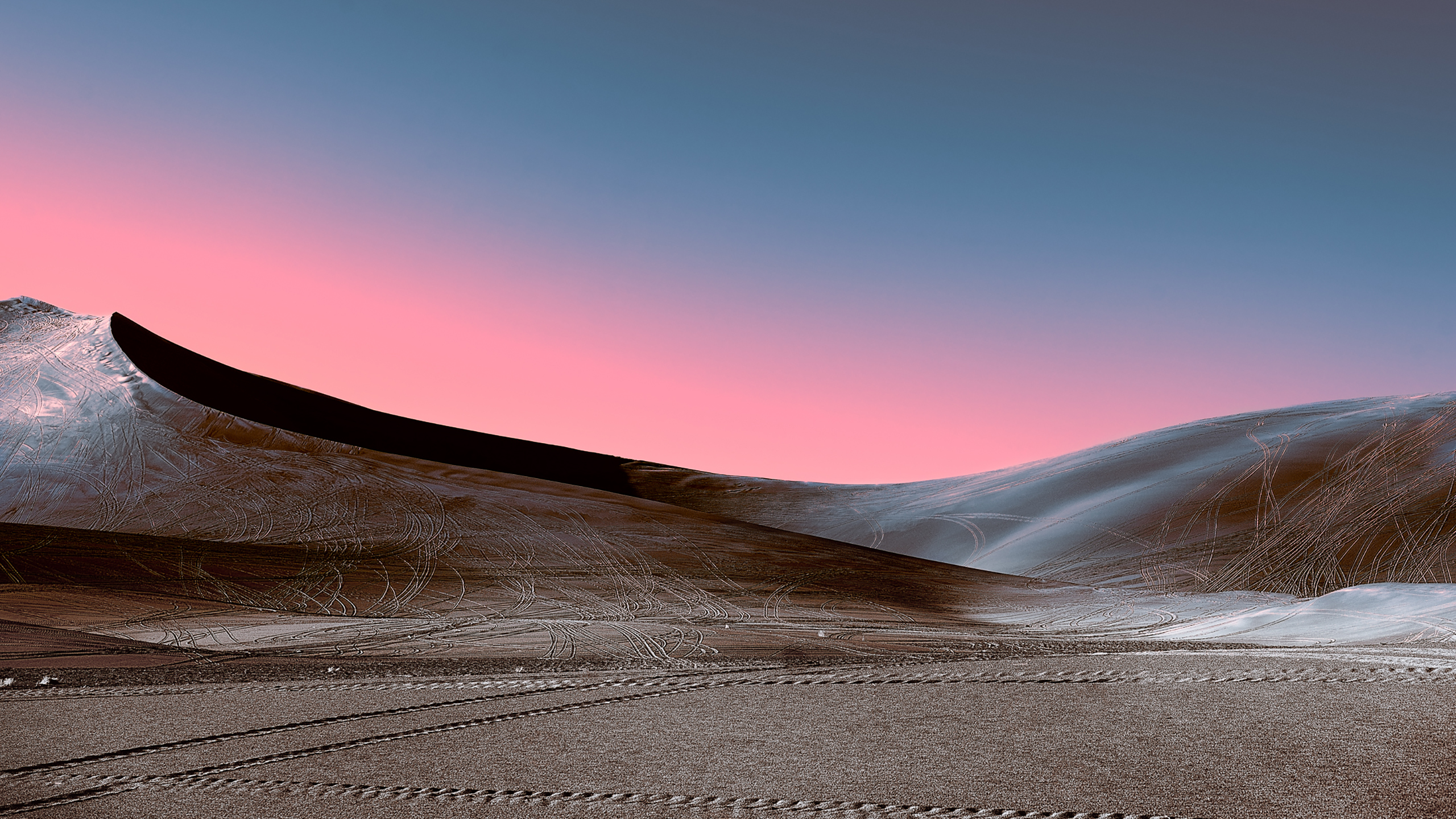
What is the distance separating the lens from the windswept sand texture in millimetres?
4695

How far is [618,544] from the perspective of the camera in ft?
66.2

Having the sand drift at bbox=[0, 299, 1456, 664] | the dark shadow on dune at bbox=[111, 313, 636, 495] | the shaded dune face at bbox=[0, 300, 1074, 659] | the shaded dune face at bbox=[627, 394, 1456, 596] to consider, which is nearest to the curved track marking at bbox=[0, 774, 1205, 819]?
the sand drift at bbox=[0, 299, 1456, 664]

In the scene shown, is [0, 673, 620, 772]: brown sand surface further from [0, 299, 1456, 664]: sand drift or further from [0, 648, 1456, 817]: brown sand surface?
[0, 299, 1456, 664]: sand drift

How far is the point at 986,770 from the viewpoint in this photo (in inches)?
189

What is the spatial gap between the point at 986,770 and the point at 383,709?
3.86 meters

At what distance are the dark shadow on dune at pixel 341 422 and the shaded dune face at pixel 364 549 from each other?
7.97ft

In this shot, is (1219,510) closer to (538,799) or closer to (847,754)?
(847,754)

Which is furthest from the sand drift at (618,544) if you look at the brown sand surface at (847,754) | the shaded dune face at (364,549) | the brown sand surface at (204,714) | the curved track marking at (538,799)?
the curved track marking at (538,799)

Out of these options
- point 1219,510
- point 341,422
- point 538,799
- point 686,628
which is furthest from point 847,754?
point 341,422

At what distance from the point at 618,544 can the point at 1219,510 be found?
15.0m

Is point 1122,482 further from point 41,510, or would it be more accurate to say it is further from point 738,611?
point 41,510

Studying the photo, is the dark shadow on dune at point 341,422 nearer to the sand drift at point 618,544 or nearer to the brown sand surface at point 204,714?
the sand drift at point 618,544

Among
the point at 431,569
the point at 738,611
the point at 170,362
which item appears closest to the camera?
the point at 738,611

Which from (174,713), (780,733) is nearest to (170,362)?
(174,713)
